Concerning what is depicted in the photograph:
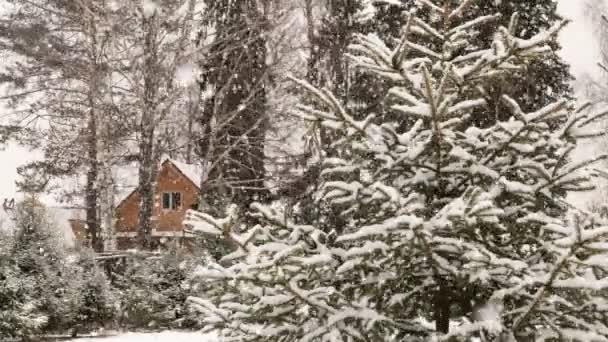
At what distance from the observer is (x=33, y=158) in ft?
77.5

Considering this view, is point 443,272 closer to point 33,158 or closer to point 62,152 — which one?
point 62,152

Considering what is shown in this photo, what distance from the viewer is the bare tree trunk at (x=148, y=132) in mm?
16844

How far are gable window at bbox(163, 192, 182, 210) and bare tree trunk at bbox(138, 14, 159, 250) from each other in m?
21.1

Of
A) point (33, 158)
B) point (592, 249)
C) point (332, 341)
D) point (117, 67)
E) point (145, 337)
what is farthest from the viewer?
point (33, 158)

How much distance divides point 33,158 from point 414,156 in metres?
22.5

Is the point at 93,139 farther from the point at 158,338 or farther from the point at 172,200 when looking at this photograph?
the point at 172,200

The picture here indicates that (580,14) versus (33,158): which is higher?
(580,14)

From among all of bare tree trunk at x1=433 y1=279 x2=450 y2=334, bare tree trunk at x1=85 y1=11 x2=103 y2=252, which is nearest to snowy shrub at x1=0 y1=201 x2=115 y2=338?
bare tree trunk at x1=85 y1=11 x2=103 y2=252

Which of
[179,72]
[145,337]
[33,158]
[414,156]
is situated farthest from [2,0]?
[414,156]

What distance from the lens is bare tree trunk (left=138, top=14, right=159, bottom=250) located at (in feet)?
55.3

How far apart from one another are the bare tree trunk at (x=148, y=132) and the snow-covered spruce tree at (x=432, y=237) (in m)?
13.2

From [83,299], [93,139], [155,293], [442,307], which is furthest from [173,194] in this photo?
[442,307]

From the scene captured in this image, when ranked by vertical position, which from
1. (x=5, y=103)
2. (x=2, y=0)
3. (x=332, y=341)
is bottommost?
(x=332, y=341)

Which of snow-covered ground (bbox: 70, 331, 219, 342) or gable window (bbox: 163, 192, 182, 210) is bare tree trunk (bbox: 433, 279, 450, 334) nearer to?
snow-covered ground (bbox: 70, 331, 219, 342)
